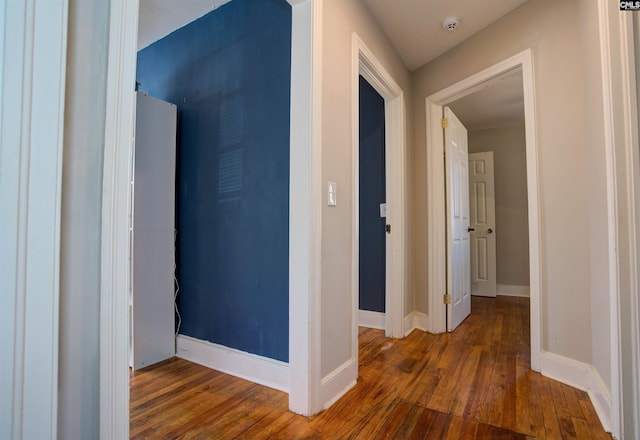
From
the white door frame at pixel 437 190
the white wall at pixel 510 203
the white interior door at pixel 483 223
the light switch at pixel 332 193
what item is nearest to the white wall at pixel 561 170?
A: the white door frame at pixel 437 190

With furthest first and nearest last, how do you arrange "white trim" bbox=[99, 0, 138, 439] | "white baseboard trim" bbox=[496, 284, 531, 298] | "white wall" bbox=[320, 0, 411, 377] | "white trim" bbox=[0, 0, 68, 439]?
1. "white baseboard trim" bbox=[496, 284, 531, 298]
2. "white wall" bbox=[320, 0, 411, 377]
3. "white trim" bbox=[99, 0, 138, 439]
4. "white trim" bbox=[0, 0, 68, 439]

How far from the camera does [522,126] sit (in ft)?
14.1

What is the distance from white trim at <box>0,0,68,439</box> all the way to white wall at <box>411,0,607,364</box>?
7.41 ft

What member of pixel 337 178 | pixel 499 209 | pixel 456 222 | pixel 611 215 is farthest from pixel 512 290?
pixel 337 178

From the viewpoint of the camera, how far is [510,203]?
4379 mm

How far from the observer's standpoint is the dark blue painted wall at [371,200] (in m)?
2.83

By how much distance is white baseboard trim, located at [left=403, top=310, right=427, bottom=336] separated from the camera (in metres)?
2.64

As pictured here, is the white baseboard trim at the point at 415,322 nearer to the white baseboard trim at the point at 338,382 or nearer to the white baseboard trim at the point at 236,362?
the white baseboard trim at the point at 338,382

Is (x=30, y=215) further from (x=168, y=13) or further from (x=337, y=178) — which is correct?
(x=168, y=13)

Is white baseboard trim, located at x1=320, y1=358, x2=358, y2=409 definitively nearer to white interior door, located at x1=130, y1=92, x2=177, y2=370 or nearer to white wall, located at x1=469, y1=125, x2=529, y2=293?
white interior door, located at x1=130, y1=92, x2=177, y2=370

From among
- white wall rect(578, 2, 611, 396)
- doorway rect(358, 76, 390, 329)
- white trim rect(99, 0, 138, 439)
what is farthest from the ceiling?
white trim rect(99, 0, 138, 439)

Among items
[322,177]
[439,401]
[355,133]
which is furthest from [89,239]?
[439,401]

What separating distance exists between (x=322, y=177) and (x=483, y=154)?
386 cm

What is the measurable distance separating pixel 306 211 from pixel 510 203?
416 cm
